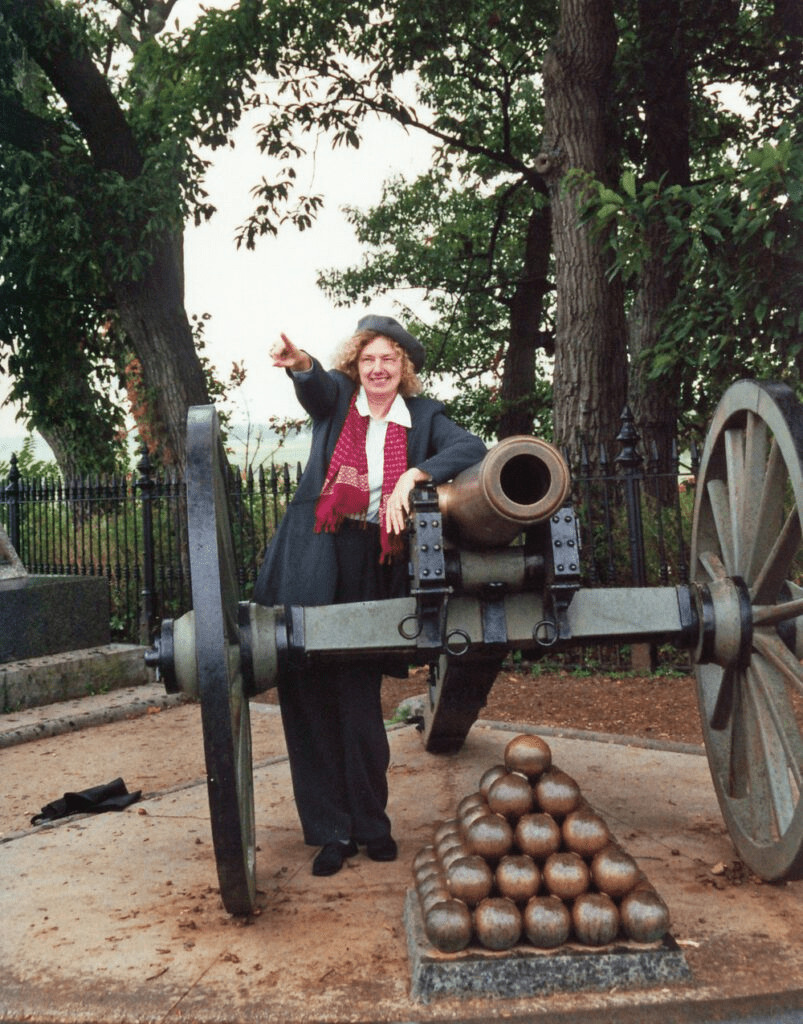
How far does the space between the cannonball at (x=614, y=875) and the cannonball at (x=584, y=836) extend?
0.13 feet

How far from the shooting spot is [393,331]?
368 centimetres

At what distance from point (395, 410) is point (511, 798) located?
56.0 inches

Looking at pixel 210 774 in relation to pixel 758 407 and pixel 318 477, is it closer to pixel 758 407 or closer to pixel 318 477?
pixel 318 477

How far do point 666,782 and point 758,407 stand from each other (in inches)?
73.0

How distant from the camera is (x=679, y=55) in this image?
1011 centimetres

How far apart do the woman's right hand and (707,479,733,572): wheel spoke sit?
144 centimetres

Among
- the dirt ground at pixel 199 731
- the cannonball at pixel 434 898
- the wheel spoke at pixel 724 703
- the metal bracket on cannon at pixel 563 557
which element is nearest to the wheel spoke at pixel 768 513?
the wheel spoke at pixel 724 703

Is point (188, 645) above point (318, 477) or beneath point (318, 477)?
beneath

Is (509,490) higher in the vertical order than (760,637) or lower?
higher

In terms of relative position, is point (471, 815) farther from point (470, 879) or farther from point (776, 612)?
point (776, 612)

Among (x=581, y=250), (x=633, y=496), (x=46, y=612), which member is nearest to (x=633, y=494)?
(x=633, y=496)

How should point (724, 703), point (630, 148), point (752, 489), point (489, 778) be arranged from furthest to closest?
1. point (630, 148)
2. point (724, 703)
3. point (752, 489)
4. point (489, 778)

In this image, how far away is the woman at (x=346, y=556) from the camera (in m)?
3.50

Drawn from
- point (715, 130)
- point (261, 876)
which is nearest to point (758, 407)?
point (261, 876)
